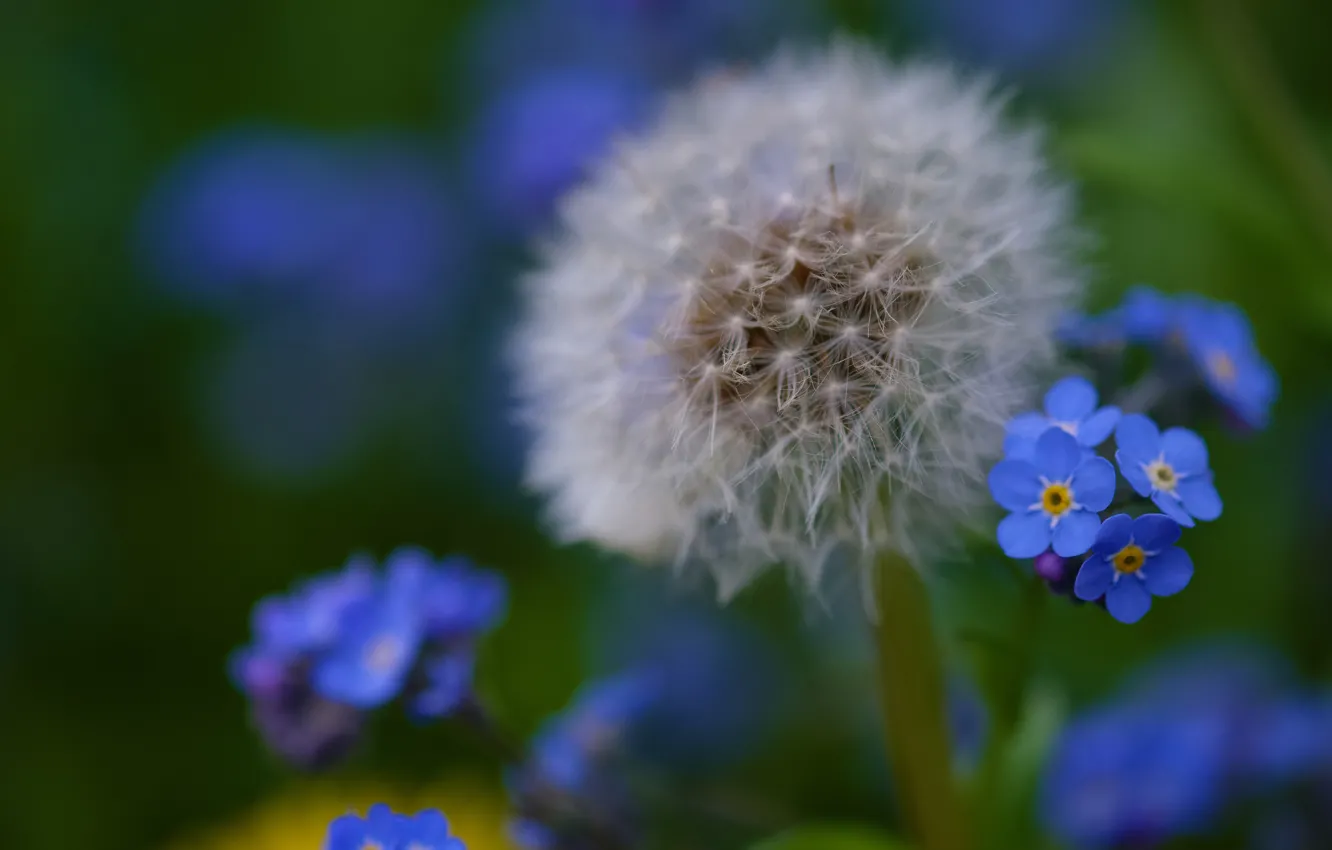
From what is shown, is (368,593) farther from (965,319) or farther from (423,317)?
(423,317)

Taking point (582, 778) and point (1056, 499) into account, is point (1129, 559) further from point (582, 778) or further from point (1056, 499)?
point (582, 778)

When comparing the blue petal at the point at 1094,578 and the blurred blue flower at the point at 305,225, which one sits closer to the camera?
the blue petal at the point at 1094,578

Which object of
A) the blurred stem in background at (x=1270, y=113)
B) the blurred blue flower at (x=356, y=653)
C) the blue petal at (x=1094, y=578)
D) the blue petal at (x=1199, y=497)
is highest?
the blurred stem in background at (x=1270, y=113)

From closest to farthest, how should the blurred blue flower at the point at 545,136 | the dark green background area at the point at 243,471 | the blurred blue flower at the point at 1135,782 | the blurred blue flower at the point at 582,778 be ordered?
the blurred blue flower at the point at 582,778 < the blurred blue flower at the point at 1135,782 < the dark green background area at the point at 243,471 < the blurred blue flower at the point at 545,136

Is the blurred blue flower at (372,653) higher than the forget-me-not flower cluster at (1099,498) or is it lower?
higher

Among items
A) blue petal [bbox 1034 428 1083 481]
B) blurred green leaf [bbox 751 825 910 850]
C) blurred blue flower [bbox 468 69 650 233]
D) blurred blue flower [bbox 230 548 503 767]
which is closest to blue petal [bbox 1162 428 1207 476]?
blue petal [bbox 1034 428 1083 481]

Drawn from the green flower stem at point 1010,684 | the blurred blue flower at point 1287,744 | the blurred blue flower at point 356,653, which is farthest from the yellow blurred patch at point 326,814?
the blurred blue flower at point 1287,744

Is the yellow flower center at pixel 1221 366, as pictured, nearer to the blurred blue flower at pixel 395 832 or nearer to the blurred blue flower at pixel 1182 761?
the blurred blue flower at pixel 1182 761

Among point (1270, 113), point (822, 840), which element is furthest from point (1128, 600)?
point (1270, 113)
